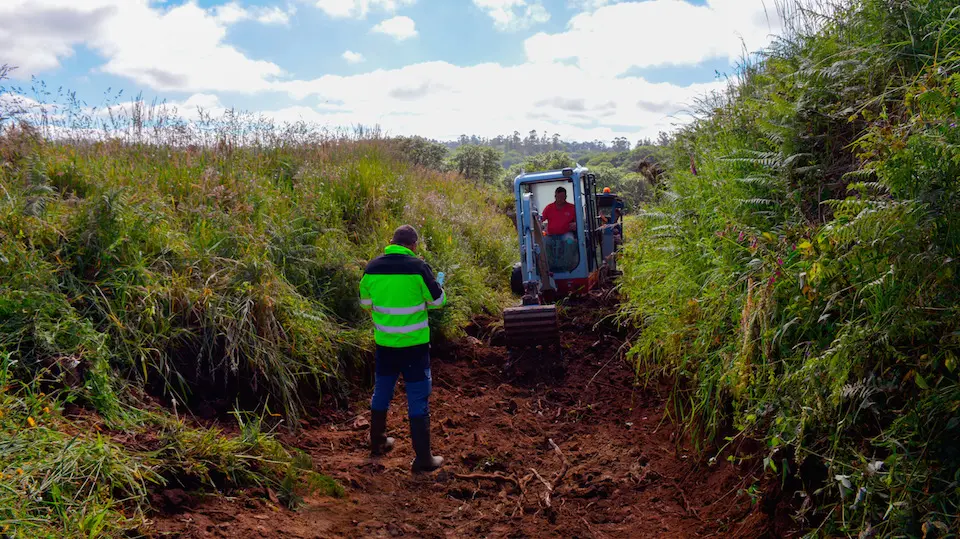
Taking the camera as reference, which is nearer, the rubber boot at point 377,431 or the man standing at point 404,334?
the man standing at point 404,334

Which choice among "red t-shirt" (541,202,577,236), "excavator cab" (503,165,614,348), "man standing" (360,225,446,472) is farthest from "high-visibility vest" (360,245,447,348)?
"red t-shirt" (541,202,577,236)

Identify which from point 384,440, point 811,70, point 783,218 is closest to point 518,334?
point 384,440

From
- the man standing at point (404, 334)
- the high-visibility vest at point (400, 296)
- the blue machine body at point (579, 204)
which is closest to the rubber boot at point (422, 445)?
the man standing at point (404, 334)

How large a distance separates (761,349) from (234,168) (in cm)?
698

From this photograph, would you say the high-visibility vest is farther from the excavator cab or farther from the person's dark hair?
the excavator cab

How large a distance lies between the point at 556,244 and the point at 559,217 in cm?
43

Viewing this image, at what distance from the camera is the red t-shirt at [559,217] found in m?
10.1

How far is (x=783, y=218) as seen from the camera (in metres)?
4.59

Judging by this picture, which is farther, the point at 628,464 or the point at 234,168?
the point at 234,168

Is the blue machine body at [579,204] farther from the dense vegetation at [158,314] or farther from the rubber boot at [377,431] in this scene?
the rubber boot at [377,431]

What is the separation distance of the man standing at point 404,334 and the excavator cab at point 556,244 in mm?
2919

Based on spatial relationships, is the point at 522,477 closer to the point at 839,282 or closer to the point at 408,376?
the point at 408,376

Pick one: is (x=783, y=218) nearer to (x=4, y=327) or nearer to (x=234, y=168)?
(x=4, y=327)

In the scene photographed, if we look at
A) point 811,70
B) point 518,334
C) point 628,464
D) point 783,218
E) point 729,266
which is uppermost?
point 811,70
